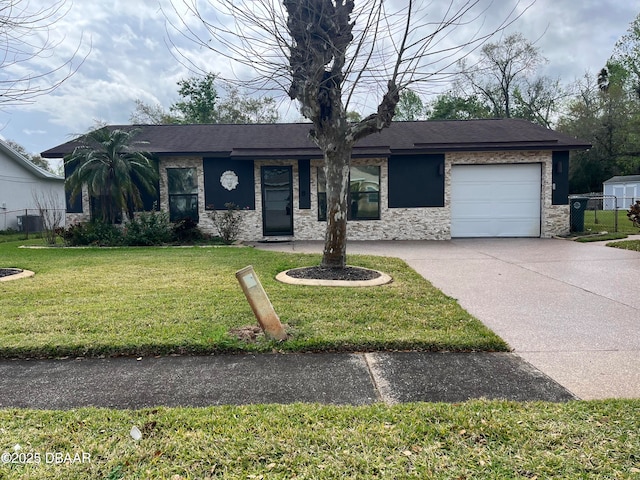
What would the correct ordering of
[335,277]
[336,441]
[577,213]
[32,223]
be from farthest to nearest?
[32,223] < [577,213] < [335,277] < [336,441]

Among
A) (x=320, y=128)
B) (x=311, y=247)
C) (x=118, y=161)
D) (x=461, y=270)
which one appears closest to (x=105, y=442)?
(x=320, y=128)

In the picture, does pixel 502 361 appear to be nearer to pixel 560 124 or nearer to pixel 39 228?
pixel 39 228

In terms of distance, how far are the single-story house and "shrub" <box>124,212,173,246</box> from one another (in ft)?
4.18

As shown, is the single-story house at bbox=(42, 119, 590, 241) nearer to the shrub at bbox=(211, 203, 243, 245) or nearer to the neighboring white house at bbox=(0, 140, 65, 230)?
the shrub at bbox=(211, 203, 243, 245)

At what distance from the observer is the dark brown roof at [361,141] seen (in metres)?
13.0

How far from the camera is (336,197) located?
272 inches

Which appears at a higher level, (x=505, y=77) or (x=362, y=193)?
(x=505, y=77)

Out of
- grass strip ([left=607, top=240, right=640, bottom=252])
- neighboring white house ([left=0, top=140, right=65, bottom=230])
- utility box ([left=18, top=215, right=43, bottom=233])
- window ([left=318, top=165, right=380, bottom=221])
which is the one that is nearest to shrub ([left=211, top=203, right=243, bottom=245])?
window ([left=318, top=165, right=380, bottom=221])

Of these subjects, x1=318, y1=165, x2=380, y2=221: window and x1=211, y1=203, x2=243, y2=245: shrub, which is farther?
x1=318, y1=165, x2=380, y2=221: window

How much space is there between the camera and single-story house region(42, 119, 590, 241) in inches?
530

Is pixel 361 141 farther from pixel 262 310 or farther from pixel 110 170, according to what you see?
pixel 262 310

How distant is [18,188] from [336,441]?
76.7ft

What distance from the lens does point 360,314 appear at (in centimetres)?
469

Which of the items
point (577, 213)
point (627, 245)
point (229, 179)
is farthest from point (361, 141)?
point (627, 245)
